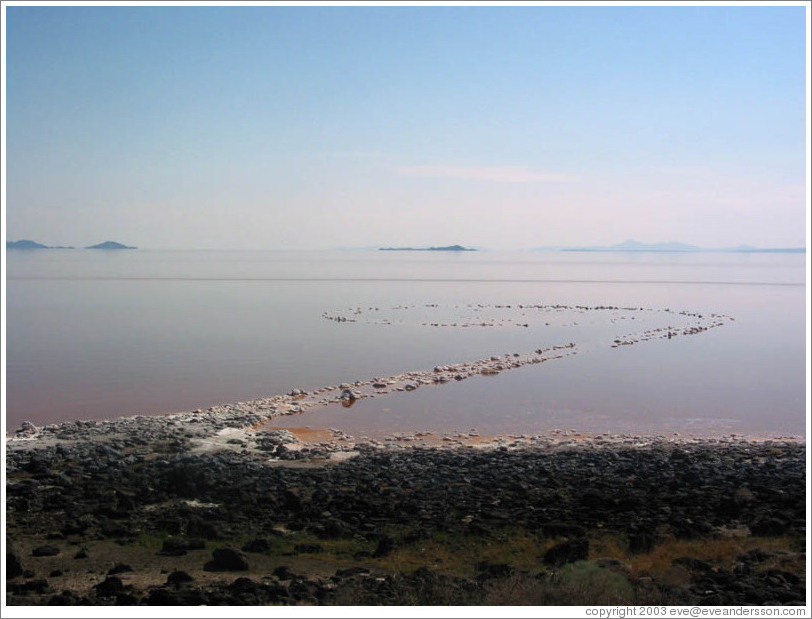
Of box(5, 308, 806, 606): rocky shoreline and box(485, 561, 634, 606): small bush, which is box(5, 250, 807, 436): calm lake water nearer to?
box(5, 308, 806, 606): rocky shoreline

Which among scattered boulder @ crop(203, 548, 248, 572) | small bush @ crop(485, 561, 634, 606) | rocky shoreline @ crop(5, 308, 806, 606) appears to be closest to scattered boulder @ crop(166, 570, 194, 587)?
rocky shoreline @ crop(5, 308, 806, 606)

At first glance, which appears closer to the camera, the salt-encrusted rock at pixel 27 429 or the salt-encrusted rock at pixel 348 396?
the salt-encrusted rock at pixel 27 429

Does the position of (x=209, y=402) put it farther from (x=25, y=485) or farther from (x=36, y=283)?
(x=36, y=283)

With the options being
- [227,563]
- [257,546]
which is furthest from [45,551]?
[257,546]

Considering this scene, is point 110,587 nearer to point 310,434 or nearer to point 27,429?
point 310,434

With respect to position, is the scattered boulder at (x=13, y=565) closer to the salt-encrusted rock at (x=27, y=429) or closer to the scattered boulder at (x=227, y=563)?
the scattered boulder at (x=227, y=563)

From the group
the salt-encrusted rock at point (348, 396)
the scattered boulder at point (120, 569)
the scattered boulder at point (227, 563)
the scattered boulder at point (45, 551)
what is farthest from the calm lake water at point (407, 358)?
the scattered boulder at point (120, 569)

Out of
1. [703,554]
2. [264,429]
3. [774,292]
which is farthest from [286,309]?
[774,292]

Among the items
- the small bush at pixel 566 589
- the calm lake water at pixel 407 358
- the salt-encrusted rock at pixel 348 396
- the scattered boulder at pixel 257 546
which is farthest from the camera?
the salt-encrusted rock at pixel 348 396

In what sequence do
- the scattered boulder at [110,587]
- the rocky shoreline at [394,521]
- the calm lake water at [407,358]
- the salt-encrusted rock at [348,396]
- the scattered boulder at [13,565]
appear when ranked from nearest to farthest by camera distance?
the scattered boulder at [110,587] → the rocky shoreline at [394,521] → the scattered boulder at [13,565] → the calm lake water at [407,358] → the salt-encrusted rock at [348,396]
